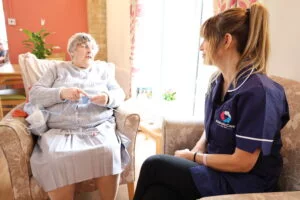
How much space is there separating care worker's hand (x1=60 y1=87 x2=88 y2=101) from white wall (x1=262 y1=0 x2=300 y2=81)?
3.82 feet

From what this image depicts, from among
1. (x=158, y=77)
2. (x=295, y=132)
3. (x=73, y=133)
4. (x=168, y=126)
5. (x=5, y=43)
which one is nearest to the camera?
(x=295, y=132)

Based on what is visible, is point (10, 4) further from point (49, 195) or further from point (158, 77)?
point (49, 195)

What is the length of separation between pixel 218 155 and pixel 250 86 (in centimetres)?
29

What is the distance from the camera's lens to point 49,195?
1.27 meters

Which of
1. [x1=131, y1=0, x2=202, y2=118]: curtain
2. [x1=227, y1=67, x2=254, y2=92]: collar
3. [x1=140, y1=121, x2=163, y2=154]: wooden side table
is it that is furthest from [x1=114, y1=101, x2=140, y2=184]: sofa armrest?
[x1=131, y1=0, x2=202, y2=118]: curtain

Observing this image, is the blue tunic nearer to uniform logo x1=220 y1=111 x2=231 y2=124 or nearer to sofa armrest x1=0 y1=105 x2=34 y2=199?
uniform logo x1=220 y1=111 x2=231 y2=124

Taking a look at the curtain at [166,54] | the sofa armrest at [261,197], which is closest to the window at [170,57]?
the curtain at [166,54]

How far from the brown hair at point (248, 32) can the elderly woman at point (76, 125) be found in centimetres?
84

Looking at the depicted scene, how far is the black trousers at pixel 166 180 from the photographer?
36.6 inches

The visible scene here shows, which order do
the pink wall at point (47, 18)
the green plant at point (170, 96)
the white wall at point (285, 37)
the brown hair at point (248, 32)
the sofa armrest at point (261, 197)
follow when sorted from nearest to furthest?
the sofa armrest at point (261, 197) < the brown hair at point (248, 32) < the white wall at point (285, 37) < the green plant at point (170, 96) < the pink wall at point (47, 18)

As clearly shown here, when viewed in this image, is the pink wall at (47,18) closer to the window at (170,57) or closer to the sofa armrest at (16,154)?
the window at (170,57)

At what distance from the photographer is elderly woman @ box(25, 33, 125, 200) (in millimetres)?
1244

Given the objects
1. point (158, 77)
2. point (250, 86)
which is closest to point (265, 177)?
point (250, 86)

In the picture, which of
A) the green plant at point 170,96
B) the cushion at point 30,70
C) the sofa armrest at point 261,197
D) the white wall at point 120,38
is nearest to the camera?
the sofa armrest at point 261,197
